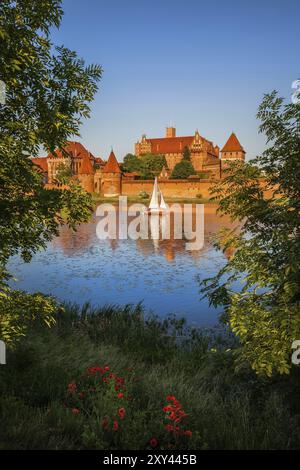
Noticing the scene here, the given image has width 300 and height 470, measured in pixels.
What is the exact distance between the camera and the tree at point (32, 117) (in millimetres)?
5469

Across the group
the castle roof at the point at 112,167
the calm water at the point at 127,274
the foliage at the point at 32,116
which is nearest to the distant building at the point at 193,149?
the castle roof at the point at 112,167

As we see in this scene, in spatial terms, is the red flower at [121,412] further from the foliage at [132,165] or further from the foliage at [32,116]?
the foliage at [132,165]

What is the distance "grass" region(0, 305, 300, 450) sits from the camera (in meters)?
4.80

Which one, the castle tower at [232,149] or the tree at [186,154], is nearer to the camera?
the castle tower at [232,149]

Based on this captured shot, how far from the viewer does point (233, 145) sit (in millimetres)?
105750

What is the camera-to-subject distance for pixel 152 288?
17031 mm

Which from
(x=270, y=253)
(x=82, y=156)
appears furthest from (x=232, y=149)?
(x=270, y=253)

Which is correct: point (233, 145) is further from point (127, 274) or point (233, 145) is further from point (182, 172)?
point (127, 274)

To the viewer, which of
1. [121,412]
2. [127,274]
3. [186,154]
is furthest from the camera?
[186,154]

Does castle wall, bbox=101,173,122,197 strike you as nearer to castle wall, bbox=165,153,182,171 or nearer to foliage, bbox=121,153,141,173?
foliage, bbox=121,153,141,173

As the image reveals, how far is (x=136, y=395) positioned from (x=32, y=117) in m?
4.44

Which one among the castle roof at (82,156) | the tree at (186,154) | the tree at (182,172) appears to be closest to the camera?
the castle roof at (82,156)

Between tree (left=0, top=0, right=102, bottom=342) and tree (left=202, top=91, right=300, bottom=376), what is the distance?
265 cm

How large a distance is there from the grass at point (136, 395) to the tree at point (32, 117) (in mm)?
1341
